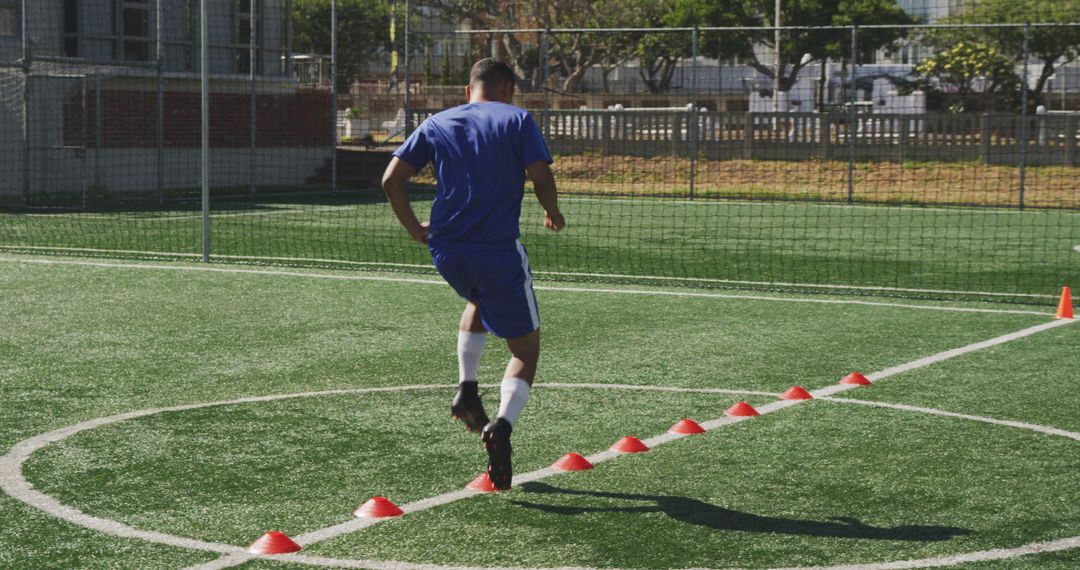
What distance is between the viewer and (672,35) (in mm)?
41188

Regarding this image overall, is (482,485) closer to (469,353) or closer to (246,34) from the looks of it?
(469,353)

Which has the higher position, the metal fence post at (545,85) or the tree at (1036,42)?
the tree at (1036,42)

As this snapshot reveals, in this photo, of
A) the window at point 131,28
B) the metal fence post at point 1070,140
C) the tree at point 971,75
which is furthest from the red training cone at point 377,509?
the tree at point 971,75

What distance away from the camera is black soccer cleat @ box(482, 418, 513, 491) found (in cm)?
625

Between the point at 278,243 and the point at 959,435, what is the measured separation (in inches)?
513

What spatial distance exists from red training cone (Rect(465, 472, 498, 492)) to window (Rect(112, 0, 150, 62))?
27.8 meters

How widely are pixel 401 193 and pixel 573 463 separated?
1553 mm

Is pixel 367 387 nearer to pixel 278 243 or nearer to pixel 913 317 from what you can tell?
pixel 913 317

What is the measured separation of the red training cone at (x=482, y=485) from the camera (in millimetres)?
6503

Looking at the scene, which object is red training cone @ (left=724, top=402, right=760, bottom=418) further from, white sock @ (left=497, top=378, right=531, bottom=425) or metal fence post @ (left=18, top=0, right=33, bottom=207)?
metal fence post @ (left=18, top=0, right=33, bottom=207)

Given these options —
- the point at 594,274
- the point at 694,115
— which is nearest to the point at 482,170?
the point at 594,274

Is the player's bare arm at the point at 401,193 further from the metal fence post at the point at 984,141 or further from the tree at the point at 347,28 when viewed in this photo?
the tree at the point at 347,28

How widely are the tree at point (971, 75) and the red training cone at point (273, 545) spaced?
30.5 metres

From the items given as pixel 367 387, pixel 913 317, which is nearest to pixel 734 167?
pixel 913 317
